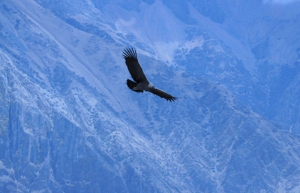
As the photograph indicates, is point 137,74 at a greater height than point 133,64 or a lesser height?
lesser

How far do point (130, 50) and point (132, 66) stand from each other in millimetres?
710

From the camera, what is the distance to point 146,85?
129ft

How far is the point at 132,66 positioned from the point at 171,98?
2248mm

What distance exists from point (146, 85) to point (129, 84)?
947 mm

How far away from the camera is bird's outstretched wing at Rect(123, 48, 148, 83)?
39028mm

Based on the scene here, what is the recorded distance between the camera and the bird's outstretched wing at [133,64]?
39028 mm

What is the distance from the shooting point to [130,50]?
39.0 meters

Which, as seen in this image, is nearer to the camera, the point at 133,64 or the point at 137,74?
the point at 133,64

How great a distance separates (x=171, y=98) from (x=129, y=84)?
2.00m

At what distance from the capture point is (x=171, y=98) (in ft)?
130

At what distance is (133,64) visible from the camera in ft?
128

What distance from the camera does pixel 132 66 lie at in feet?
128

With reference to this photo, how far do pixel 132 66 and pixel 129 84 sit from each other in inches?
42.1
